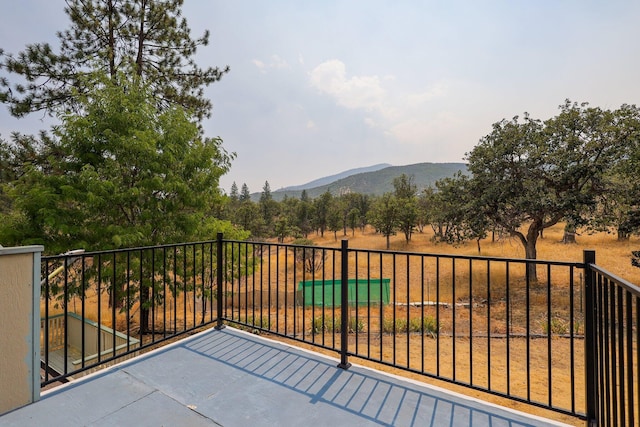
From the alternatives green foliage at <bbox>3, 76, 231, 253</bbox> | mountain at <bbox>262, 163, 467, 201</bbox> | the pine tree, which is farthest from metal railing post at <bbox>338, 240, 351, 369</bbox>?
mountain at <bbox>262, 163, 467, 201</bbox>

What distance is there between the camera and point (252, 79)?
26.9 feet

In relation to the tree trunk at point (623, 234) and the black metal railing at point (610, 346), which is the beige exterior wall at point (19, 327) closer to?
the black metal railing at point (610, 346)

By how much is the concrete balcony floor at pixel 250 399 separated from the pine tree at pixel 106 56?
5277 mm

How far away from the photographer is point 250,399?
1862 mm

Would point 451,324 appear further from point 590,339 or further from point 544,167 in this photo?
point 590,339

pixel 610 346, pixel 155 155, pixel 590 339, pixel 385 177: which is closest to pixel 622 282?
pixel 610 346

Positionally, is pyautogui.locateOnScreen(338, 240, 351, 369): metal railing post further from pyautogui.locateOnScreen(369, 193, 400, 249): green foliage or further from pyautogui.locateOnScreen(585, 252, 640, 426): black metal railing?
pyautogui.locateOnScreen(369, 193, 400, 249): green foliage

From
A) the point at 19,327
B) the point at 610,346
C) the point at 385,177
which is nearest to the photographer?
the point at 610,346

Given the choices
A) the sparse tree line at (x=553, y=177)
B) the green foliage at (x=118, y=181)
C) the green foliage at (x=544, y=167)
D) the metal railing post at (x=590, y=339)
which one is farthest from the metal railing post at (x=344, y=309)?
the green foliage at (x=544, y=167)

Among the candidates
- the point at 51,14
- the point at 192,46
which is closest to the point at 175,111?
the point at 192,46

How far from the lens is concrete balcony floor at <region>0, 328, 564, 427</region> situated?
1659mm

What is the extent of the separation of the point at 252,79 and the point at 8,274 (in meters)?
7.65

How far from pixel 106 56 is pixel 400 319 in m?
8.86

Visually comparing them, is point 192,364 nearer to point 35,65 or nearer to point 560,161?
point 35,65
